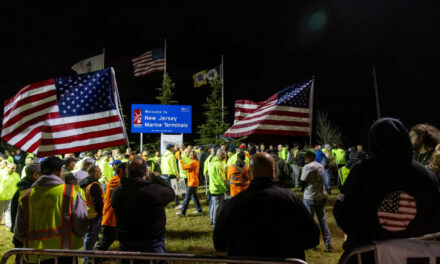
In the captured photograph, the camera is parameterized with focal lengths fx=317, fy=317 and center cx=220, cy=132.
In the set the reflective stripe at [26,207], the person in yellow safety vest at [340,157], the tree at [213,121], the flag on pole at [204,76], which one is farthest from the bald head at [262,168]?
the tree at [213,121]

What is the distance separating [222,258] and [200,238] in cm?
567

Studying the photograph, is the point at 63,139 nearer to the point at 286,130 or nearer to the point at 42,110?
the point at 42,110

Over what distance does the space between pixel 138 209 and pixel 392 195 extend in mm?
2816

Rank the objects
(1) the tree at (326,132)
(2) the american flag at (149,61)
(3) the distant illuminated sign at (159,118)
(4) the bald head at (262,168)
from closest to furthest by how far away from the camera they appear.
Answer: (4) the bald head at (262,168) → (3) the distant illuminated sign at (159,118) → (2) the american flag at (149,61) → (1) the tree at (326,132)

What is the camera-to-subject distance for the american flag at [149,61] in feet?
74.9

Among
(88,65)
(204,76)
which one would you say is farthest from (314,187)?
(204,76)

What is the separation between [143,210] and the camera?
13.0 feet

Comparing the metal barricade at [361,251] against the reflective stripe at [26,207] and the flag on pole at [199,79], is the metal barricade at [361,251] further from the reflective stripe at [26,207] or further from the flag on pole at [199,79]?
the flag on pole at [199,79]

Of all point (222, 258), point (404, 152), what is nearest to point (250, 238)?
point (222, 258)

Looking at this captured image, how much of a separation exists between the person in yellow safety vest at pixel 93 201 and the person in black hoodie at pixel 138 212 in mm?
1643

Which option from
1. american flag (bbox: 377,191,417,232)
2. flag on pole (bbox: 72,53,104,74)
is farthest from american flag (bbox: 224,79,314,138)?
flag on pole (bbox: 72,53,104,74)

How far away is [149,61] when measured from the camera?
23.1 m

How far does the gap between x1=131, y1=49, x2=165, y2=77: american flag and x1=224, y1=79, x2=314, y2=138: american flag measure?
17387 mm

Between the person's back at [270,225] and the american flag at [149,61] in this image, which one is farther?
the american flag at [149,61]
